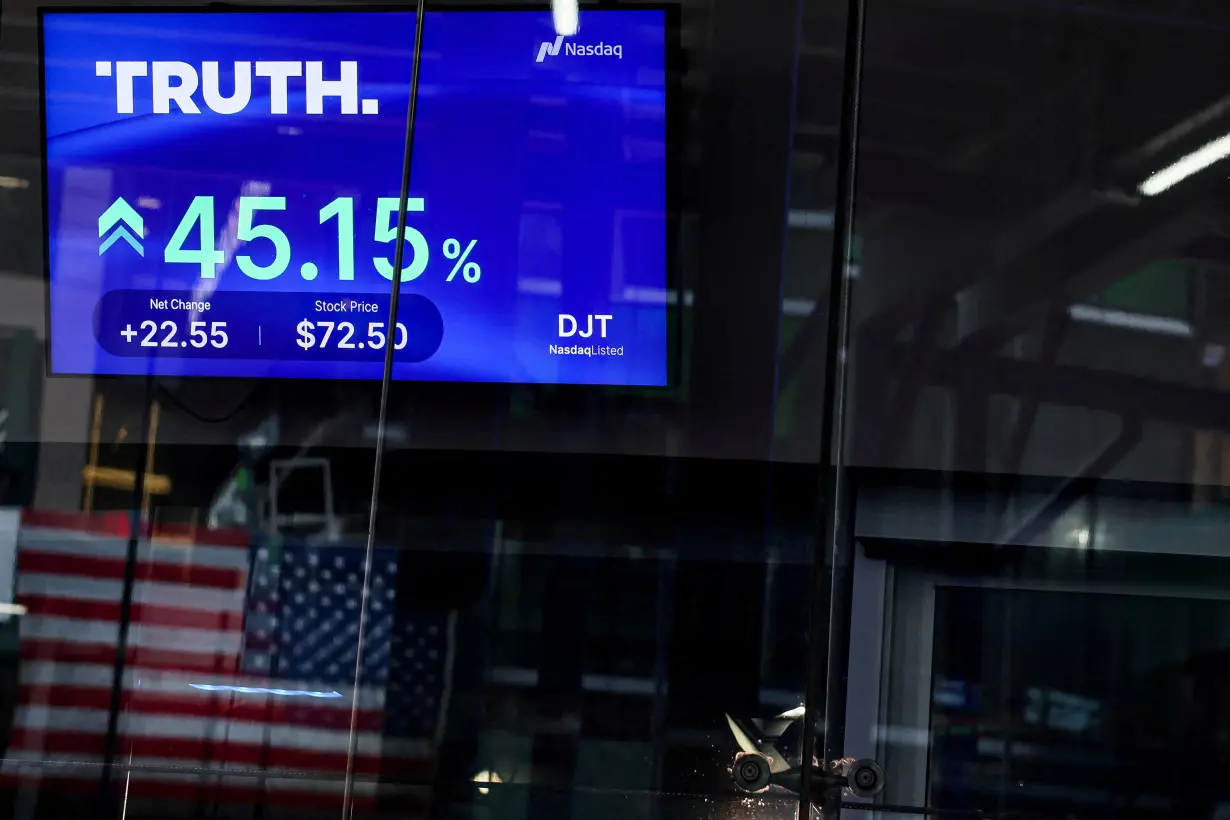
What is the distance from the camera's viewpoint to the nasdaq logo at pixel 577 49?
220 cm

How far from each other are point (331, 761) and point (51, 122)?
1348mm

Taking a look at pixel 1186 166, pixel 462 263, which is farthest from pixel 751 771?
pixel 1186 166

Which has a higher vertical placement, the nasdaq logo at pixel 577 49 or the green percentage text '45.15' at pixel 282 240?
the nasdaq logo at pixel 577 49

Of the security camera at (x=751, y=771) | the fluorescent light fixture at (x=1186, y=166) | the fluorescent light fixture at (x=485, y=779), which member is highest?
the fluorescent light fixture at (x=1186, y=166)

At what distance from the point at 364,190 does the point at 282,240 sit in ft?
0.60

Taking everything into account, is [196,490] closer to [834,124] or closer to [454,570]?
[454,570]

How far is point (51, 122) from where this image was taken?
2.36 m

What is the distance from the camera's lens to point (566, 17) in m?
2.23

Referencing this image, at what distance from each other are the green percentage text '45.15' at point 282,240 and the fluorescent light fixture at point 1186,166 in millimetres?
1262

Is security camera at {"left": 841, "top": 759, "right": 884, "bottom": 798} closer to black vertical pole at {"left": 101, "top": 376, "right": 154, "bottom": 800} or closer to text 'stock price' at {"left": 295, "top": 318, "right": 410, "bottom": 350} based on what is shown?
text 'stock price' at {"left": 295, "top": 318, "right": 410, "bottom": 350}

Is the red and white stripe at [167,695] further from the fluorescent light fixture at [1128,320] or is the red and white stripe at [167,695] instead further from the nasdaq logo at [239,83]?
the fluorescent light fixture at [1128,320]

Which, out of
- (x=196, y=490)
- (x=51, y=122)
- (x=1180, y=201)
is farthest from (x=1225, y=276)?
(x=51, y=122)

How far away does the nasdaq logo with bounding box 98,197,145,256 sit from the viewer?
7.79ft

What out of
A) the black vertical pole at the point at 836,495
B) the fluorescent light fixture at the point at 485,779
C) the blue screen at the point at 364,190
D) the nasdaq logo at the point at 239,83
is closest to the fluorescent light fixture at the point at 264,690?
the fluorescent light fixture at the point at 485,779
